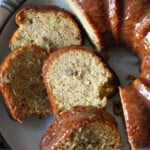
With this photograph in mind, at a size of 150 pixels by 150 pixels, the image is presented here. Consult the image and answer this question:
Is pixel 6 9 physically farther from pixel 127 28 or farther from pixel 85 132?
pixel 85 132

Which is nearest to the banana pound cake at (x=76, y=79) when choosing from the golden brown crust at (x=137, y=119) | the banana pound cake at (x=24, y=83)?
the banana pound cake at (x=24, y=83)

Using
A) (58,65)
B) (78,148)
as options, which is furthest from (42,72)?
(78,148)

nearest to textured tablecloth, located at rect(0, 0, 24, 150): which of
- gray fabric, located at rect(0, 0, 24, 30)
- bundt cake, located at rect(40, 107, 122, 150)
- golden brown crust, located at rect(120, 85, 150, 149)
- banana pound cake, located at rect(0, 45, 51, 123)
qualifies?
gray fabric, located at rect(0, 0, 24, 30)

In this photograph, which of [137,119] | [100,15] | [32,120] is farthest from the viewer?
[32,120]

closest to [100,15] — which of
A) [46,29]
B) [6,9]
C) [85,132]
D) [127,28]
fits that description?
[127,28]

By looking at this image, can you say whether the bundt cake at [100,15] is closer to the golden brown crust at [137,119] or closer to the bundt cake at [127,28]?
the bundt cake at [127,28]

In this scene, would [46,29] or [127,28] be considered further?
[46,29]

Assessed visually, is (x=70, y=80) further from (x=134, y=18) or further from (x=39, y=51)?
(x=134, y=18)
